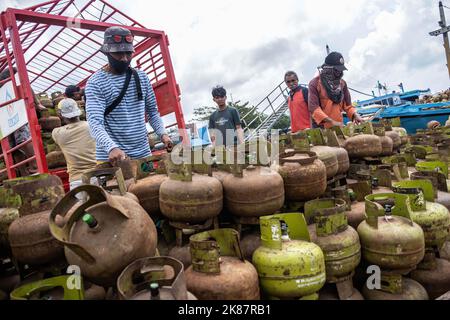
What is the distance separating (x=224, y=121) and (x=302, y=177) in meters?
2.23

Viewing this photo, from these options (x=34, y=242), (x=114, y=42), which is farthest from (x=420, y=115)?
(x=34, y=242)

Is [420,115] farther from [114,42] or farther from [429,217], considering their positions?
[114,42]

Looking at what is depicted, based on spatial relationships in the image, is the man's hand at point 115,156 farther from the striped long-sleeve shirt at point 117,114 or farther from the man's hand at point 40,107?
the man's hand at point 40,107

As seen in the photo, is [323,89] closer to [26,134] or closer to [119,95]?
[119,95]

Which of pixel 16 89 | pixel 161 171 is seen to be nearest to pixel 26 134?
pixel 16 89

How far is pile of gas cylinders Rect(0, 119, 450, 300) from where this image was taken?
148 centimetres

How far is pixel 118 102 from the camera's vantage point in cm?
270

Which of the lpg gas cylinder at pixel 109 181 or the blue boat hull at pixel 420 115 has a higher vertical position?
the lpg gas cylinder at pixel 109 181

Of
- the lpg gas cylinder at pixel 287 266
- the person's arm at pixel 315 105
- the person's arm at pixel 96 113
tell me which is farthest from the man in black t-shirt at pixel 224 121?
the lpg gas cylinder at pixel 287 266

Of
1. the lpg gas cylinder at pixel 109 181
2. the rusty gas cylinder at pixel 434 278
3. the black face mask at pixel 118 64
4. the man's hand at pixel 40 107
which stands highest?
the man's hand at pixel 40 107

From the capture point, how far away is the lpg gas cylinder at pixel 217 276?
1623 millimetres

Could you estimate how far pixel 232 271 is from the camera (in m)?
1.70

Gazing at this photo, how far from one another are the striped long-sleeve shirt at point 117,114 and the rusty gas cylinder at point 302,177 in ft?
4.15

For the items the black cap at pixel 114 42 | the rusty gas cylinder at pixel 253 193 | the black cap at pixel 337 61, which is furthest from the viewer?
the black cap at pixel 337 61
